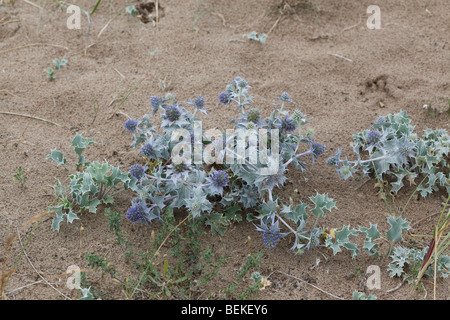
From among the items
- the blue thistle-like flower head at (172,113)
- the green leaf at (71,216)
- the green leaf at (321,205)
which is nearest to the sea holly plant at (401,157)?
the green leaf at (321,205)

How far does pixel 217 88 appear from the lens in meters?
3.76

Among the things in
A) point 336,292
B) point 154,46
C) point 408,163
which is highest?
point 154,46

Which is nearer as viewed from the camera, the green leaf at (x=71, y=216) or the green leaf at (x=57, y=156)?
the green leaf at (x=71, y=216)

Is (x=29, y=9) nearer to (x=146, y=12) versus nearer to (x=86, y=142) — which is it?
(x=146, y=12)

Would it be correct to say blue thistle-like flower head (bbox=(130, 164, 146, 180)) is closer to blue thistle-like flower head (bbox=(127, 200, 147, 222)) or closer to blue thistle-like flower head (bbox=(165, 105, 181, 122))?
blue thistle-like flower head (bbox=(127, 200, 147, 222))

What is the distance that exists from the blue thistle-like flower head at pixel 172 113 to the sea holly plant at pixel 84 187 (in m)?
0.40

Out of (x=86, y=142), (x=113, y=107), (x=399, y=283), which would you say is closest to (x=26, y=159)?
(x=86, y=142)

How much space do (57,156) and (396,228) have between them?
1.99 metres

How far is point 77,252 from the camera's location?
8.78 feet

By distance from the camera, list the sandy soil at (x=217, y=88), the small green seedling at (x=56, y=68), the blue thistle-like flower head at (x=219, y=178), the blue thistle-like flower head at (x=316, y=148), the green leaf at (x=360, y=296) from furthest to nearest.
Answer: the small green seedling at (x=56, y=68)
the blue thistle-like flower head at (x=316, y=148)
the sandy soil at (x=217, y=88)
the blue thistle-like flower head at (x=219, y=178)
the green leaf at (x=360, y=296)

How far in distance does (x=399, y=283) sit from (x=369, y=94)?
167 cm

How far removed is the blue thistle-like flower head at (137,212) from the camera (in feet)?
8.70

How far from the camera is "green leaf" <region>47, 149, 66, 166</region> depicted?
2899 mm

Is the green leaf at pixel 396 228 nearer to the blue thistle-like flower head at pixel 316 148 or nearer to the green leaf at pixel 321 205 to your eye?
the green leaf at pixel 321 205
